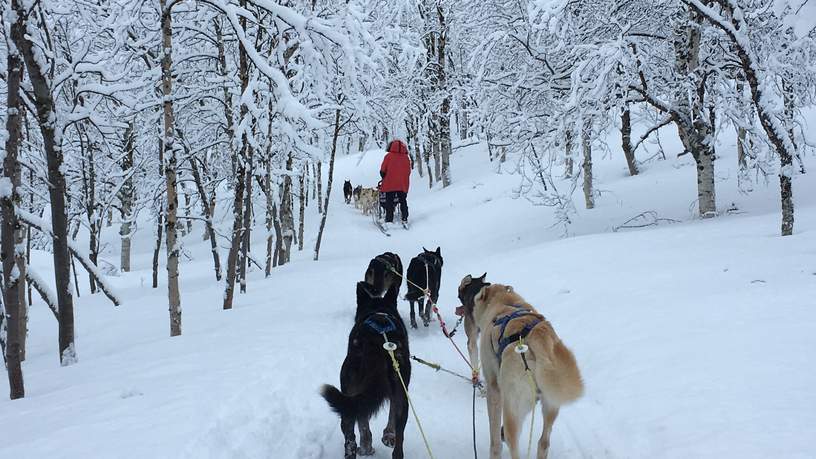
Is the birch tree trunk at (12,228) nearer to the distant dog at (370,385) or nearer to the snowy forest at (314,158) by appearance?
the snowy forest at (314,158)

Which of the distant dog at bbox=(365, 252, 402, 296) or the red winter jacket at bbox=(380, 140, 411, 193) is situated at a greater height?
the red winter jacket at bbox=(380, 140, 411, 193)

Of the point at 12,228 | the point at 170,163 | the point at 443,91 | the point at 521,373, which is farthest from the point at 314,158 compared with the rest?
the point at 443,91

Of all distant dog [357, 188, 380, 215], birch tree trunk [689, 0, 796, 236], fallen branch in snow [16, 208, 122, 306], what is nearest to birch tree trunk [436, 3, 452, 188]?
distant dog [357, 188, 380, 215]

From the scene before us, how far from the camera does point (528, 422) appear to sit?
14.1ft

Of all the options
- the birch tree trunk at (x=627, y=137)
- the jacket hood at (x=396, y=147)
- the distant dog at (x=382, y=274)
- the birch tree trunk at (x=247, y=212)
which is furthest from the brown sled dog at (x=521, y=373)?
the jacket hood at (x=396, y=147)

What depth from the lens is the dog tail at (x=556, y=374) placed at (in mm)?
2859

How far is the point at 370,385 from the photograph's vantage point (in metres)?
3.45

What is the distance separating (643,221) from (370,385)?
10.4 m

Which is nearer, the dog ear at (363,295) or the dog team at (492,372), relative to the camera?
the dog team at (492,372)

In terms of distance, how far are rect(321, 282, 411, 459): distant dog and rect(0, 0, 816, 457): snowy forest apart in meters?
0.46

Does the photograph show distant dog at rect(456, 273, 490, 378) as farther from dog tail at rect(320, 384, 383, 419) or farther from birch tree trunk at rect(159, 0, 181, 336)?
birch tree trunk at rect(159, 0, 181, 336)

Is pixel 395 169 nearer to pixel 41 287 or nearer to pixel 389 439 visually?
pixel 41 287

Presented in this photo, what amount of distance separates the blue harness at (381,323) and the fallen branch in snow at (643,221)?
8807 millimetres

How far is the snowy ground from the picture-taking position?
3.23 metres
